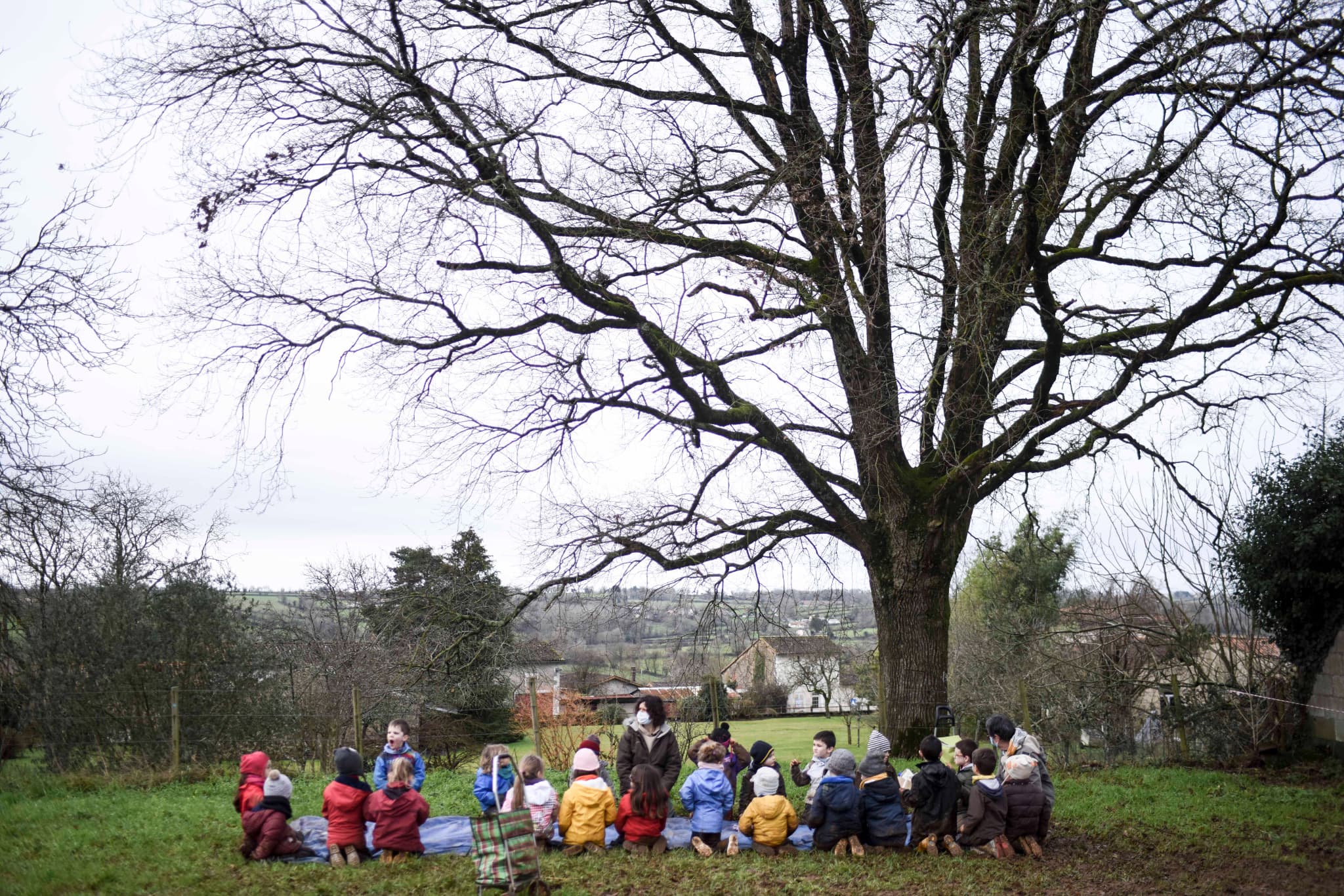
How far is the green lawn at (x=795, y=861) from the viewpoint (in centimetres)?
762

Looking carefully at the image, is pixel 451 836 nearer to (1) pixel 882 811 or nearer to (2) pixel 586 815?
(2) pixel 586 815

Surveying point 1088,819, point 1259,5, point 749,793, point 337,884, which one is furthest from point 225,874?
point 1259,5

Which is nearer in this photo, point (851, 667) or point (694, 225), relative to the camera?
point (694, 225)

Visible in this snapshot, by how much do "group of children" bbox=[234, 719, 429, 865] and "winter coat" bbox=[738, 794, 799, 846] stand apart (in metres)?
2.87

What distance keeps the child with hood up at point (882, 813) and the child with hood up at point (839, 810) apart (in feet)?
0.25

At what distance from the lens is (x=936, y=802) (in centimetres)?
911

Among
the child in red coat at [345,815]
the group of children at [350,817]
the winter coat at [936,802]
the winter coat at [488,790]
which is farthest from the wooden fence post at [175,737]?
the winter coat at [936,802]

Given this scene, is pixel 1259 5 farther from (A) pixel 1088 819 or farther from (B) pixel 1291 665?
(B) pixel 1291 665

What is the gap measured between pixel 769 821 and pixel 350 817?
362 centimetres

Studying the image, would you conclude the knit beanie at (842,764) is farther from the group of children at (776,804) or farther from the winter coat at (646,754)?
the winter coat at (646,754)

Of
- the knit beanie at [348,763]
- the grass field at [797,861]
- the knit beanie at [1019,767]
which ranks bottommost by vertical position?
the grass field at [797,861]

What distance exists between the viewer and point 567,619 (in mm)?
12922

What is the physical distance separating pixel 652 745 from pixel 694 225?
6.37 metres

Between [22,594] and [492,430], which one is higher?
[492,430]
